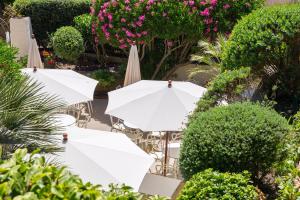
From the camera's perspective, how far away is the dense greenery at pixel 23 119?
4.77 m

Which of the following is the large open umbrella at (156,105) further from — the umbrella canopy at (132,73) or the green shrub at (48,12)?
the green shrub at (48,12)

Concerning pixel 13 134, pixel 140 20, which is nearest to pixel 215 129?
pixel 13 134

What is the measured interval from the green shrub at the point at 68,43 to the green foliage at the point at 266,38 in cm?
831

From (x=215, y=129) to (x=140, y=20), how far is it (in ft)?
26.1

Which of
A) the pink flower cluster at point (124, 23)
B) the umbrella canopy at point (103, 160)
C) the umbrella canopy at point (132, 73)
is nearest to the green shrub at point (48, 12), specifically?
the pink flower cluster at point (124, 23)

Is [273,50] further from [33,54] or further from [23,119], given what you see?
[33,54]

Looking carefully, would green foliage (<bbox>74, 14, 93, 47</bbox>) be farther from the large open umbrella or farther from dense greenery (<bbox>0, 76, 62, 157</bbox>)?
dense greenery (<bbox>0, 76, 62, 157</bbox>)

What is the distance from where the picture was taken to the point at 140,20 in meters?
14.3

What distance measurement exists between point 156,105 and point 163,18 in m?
4.96

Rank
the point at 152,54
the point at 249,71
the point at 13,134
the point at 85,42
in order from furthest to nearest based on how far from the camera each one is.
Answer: the point at 85,42 < the point at 152,54 < the point at 249,71 < the point at 13,134

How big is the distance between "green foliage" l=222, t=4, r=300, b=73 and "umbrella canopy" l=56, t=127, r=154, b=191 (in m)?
3.11

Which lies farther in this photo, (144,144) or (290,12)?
(144,144)

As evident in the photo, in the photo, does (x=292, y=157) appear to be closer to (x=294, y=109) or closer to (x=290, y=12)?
(x=294, y=109)

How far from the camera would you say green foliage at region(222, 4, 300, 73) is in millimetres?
9242
